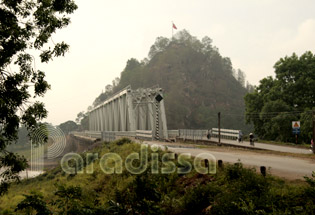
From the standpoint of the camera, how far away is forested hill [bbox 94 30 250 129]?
104 meters

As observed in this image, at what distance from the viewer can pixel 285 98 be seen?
3553 centimetres

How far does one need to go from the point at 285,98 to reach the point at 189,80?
294 ft

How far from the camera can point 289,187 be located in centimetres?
716

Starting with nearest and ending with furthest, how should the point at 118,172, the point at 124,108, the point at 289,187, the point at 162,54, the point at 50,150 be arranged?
the point at 289,187, the point at 118,172, the point at 124,108, the point at 50,150, the point at 162,54

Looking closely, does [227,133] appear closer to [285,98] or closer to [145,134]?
[285,98]

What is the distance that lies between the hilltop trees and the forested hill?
55.1 m

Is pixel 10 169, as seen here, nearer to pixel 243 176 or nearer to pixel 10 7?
pixel 10 7

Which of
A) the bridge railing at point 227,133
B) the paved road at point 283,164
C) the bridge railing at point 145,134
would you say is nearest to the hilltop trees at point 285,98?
the bridge railing at point 227,133

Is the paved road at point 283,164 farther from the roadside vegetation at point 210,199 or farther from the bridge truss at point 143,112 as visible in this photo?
the bridge truss at point 143,112

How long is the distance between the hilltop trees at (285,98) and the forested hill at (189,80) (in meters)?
55.1

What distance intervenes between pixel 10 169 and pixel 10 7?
4772 millimetres

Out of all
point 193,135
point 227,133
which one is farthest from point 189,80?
point 227,133

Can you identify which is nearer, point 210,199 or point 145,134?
point 210,199

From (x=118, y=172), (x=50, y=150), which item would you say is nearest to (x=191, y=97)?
(x=50, y=150)
